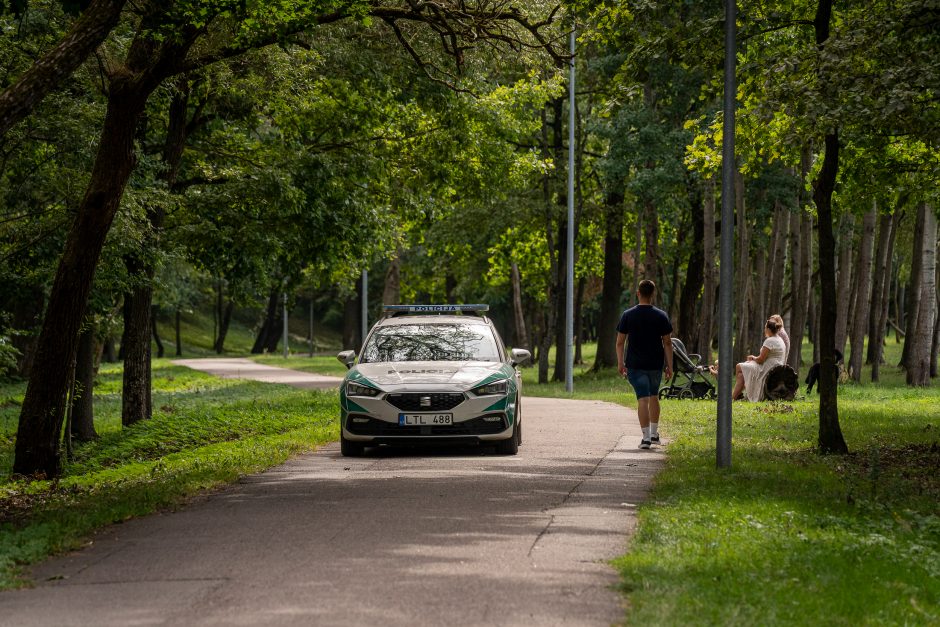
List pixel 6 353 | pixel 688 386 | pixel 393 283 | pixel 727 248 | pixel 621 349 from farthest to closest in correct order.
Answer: pixel 393 283 < pixel 688 386 < pixel 6 353 < pixel 621 349 < pixel 727 248

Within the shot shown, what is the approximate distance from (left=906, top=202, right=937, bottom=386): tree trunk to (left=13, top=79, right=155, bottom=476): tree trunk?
66.0 ft

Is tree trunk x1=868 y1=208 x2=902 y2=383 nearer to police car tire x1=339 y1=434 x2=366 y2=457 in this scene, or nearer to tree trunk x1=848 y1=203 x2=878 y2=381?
tree trunk x1=848 y1=203 x2=878 y2=381

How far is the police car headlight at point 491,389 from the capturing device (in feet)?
43.7

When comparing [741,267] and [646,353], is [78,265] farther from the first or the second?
[741,267]

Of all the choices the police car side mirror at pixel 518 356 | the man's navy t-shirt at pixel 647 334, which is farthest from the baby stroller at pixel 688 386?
the man's navy t-shirt at pixel 647 334

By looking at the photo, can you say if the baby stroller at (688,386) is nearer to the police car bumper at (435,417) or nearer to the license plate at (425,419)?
the police car bumper at (435,417)

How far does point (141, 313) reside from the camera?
19.6 m

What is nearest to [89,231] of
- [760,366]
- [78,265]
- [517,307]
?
[78,265]

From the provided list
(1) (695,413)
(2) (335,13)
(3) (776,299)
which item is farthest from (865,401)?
(2) (335,13)

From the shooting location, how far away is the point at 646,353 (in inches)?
551

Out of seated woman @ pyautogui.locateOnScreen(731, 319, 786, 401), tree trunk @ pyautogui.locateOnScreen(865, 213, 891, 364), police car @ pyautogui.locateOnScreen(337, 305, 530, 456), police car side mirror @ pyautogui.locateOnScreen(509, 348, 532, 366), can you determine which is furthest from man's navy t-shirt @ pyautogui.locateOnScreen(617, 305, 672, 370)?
tree trunk @ pyautogui.locateOnScreen(865, 213, 891, 364)

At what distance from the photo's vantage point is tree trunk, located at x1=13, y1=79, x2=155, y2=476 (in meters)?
12.1

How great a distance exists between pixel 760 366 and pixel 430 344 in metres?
9.19

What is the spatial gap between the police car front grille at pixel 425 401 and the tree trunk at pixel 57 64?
16.3ft
